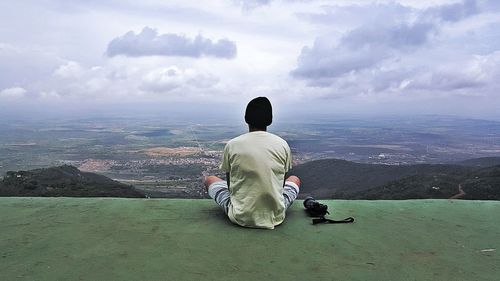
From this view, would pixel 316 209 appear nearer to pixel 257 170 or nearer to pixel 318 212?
pixel 318 212

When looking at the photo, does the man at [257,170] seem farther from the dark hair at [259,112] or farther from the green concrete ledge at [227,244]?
the green concrete ledge at [227,244]

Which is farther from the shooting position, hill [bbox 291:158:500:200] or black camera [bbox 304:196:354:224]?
hill [bbox 291:158:500:200]

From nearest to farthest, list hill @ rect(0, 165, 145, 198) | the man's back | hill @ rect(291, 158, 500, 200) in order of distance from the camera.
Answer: the man's back
hill @ rect(0, 165, 145, 198)
hill @ rect(291, 158, 500, 200)

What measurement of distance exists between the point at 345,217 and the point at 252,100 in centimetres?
137

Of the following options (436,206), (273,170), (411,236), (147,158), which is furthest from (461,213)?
(147,158)

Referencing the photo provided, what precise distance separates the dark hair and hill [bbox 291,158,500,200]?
177 cm

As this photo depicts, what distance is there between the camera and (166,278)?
2334 millimetres

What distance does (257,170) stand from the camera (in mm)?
3188

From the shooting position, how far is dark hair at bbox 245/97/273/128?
11.2 ft

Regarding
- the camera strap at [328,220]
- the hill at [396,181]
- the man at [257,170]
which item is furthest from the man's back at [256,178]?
the hill at [396,181]

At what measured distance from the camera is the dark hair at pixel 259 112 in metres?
3.41

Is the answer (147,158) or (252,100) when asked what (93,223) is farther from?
(147,158)

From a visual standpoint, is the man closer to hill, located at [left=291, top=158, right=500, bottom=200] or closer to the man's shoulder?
the man's shoulder

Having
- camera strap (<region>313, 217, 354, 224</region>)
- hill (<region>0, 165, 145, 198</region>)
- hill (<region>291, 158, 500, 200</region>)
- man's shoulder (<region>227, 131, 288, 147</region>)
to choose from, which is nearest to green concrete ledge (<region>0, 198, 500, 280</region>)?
camera strap (<region>313, 217, 354, 224</region>)
